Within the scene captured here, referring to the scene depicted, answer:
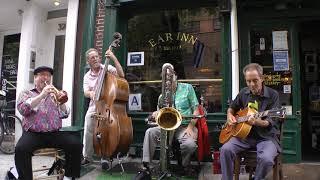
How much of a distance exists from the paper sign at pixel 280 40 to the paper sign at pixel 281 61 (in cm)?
8

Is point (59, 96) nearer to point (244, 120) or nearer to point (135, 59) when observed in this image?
point (244, 120)

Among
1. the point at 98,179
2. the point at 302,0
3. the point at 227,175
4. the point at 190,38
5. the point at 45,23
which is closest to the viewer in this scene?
the point at 227,175

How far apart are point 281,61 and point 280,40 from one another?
0.34 metres

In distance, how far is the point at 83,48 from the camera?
7.52 meters

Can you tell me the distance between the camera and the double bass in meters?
5.39

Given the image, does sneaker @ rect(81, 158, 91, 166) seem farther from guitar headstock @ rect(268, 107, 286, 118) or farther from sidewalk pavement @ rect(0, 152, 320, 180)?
guitar headstock @ rect(268, 107, 286, 118)

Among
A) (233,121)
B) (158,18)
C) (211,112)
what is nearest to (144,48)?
(158,18)

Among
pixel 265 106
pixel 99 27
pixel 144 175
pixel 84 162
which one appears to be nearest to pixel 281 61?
pixel 265 106

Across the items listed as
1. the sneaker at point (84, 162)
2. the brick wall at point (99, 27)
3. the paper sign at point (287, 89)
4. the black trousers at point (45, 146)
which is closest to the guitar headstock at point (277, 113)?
the paper sign at point (287, 89)

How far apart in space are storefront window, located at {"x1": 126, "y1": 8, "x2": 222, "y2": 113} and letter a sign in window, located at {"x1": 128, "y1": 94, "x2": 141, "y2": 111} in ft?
0.21

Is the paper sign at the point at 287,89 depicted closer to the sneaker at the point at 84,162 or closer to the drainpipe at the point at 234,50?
the drainpipe at the point at 234,50

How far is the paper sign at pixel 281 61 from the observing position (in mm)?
6504

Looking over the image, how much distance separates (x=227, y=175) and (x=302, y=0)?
10.8ft

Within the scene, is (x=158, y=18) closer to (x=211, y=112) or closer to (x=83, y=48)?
(x=83, y=48)
